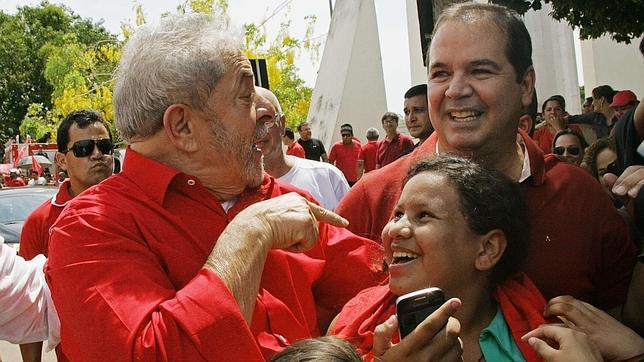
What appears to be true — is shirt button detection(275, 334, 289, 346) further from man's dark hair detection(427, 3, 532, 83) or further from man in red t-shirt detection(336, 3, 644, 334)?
man's dark hair detection(427, 3, 532, 83)

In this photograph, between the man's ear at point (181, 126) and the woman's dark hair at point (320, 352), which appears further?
the man's ear at point (181, 126)

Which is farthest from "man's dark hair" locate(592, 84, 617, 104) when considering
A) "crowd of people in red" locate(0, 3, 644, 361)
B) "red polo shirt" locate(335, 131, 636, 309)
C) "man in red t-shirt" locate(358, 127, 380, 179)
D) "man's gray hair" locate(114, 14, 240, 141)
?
"man's gray hair" locate(114, 14, 240, 141)

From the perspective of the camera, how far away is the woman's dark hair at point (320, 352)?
6.83 feet

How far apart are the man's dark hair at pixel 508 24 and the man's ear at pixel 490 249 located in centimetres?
64

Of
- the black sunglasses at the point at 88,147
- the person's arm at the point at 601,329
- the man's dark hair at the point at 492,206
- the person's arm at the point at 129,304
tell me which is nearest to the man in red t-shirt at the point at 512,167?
the man's dark hair at the point at 492,206

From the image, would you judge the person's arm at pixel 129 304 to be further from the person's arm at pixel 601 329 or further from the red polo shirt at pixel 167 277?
the person's arm at pixel 601 329

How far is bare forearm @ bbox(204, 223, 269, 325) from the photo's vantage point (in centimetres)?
232

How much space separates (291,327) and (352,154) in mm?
12663

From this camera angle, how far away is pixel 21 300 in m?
2.87

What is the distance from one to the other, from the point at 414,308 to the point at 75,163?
402 cm

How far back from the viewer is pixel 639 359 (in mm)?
2258

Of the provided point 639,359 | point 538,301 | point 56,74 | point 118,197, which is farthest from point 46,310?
point 56,74

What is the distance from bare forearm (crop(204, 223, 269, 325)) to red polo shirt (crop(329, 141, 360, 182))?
12.6 meters

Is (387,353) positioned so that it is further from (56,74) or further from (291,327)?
(56,74)
